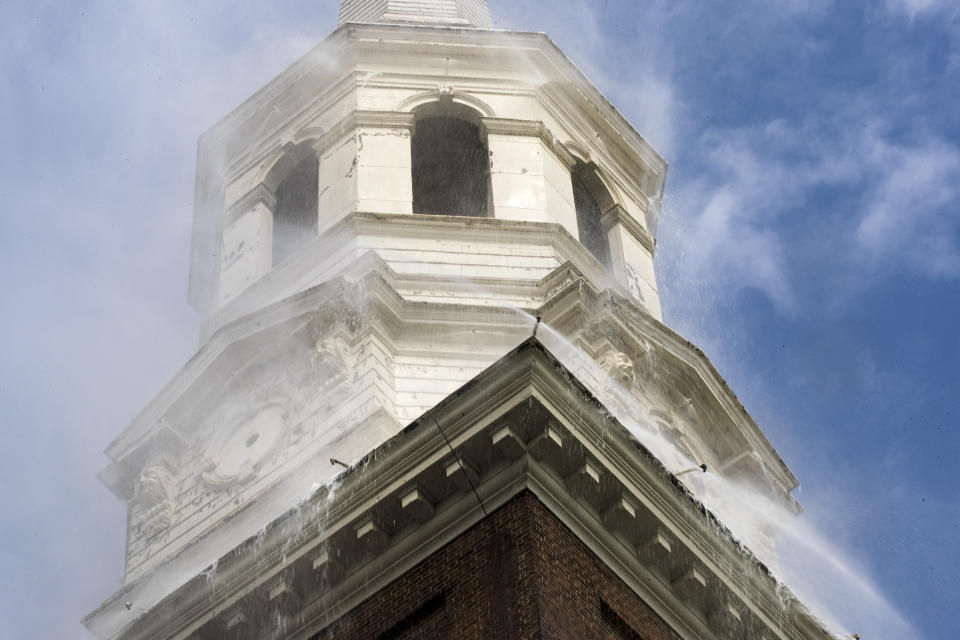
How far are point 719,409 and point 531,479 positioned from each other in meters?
11.2

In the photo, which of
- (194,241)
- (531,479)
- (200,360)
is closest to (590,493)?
(531,479)

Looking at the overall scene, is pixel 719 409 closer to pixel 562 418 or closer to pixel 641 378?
pixel 641 378

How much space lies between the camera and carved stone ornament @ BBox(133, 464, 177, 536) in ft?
91.0

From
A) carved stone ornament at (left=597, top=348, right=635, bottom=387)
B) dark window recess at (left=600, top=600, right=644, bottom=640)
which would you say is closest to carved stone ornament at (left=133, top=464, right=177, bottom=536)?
carved stone ornament at (left=597, top=348, right=635, bottom=387)

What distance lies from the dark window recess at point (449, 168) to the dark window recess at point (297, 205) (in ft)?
6.53

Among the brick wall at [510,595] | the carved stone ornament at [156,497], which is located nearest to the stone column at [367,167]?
the carved stone ornament at [156,497]

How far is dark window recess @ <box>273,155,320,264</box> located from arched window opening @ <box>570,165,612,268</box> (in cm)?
474

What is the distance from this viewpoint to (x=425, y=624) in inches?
730

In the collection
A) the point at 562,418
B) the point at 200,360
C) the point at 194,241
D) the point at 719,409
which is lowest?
the point at 562,418

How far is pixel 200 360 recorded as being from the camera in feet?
95.3

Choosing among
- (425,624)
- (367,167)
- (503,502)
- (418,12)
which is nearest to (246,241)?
(367,167)

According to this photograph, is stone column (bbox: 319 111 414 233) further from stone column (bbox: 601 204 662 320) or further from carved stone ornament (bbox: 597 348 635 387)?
carved stone ornament (bbox: 597 348 635 387)

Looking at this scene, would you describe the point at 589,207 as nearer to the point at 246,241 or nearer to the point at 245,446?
the point at 246,241

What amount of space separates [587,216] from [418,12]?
6.32 metres
